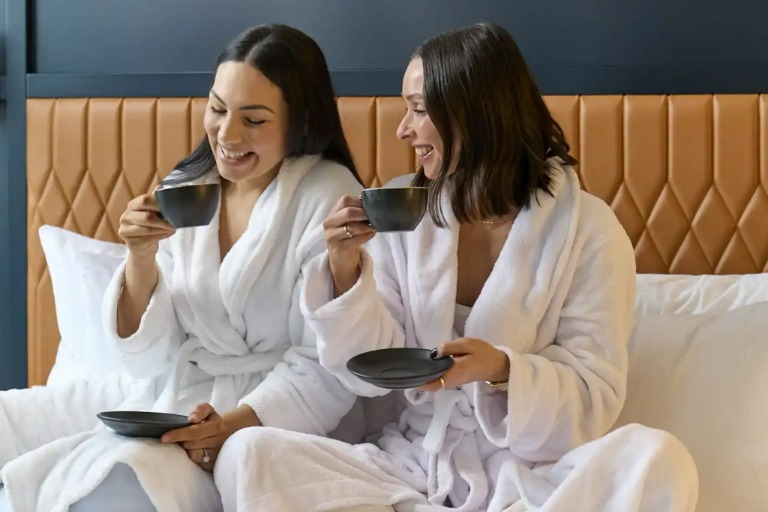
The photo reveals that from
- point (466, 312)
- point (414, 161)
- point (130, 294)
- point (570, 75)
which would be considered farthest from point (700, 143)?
point (130, 294)

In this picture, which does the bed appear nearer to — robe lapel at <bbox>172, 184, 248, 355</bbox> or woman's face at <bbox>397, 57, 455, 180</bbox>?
robe lapel at <bbox>172, 184, 248, 355</bbox>

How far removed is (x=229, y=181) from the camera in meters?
Result: 2.04

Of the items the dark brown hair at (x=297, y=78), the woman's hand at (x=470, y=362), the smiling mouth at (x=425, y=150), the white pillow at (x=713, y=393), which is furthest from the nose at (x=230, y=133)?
the white pillow at (x=713, y=393)

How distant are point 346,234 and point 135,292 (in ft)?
1.62

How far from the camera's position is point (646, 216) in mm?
2309

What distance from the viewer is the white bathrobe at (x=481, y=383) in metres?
1.49

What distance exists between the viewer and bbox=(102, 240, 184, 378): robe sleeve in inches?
71.7

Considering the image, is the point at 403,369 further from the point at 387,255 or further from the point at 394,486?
the point at 387,255

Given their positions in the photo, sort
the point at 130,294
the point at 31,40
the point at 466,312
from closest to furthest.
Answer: the point at 466,312 → the point at 130,294 → the point at 31,40

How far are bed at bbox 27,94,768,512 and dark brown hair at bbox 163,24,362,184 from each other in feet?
1.48

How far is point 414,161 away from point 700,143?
26.7 inches

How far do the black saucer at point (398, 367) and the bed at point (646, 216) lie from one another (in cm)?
49

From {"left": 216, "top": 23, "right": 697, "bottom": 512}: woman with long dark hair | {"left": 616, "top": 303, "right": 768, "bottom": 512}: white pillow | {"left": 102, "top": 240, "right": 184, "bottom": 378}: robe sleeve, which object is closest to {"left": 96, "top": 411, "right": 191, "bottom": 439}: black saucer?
{"left": 216, "top": 23, "right": 697, "bottom": 512}: woman with long dark hair

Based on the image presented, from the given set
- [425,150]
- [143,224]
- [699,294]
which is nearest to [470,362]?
[425,150]
